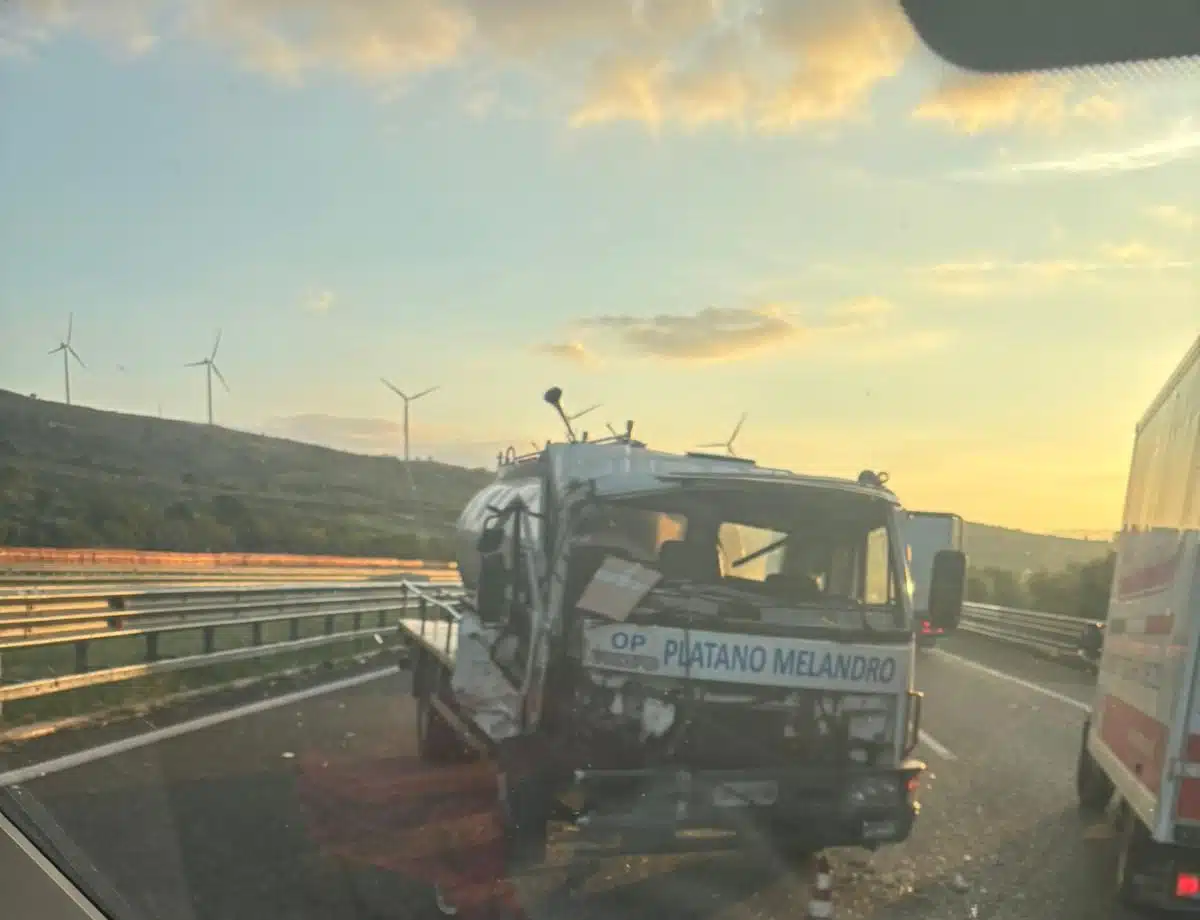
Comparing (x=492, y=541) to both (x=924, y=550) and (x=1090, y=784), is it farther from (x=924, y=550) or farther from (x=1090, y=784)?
(x=1090, y=784)

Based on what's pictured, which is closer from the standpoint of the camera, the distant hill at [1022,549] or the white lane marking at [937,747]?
the distant hill at [1022,549]

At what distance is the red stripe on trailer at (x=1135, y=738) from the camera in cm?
597

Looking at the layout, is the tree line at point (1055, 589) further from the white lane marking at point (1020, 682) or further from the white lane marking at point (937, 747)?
the white lane marking at point (937, 747)

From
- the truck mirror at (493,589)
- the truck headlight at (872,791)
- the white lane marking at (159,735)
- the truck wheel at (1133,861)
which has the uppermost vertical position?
the truck mirror at (493,589)

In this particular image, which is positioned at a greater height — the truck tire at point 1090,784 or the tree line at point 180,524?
the tree line at point 180,524

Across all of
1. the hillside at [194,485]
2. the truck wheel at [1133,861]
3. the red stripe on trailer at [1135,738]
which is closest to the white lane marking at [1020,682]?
the red stripe on trailer at [1135,738]

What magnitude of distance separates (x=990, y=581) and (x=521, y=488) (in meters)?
2.91

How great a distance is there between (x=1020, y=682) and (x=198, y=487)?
7.76 m

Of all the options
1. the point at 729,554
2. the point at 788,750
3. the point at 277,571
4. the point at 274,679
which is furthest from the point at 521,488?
the point at 277,571

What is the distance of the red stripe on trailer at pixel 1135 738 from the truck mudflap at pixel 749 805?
3.56 ft

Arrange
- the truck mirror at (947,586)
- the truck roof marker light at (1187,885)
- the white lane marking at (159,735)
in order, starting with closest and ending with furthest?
the truck roof marker light at (1187,885) → the truck mirror at (947,586) → the white lane marking at (159,735)

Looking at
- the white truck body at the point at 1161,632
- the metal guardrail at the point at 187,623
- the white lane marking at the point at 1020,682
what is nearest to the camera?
the white truck body at the point at 1161,632

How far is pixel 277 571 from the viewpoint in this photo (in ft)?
56.9

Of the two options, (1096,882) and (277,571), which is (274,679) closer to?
(277,571)
